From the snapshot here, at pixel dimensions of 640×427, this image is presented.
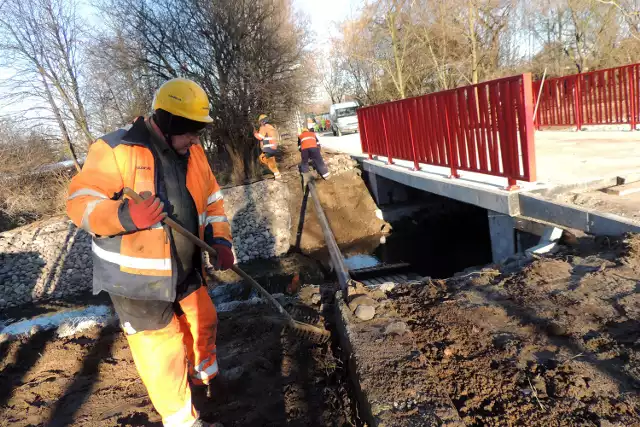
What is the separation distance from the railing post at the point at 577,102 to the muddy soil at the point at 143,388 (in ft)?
29.6

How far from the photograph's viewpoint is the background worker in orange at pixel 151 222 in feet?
6.61

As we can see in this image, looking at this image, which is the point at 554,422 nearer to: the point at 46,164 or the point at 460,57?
the point at 46,164

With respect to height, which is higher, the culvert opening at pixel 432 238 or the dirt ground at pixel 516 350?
the dirt ground at pixel 516 350

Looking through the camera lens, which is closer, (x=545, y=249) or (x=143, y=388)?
(x=143, y=388)

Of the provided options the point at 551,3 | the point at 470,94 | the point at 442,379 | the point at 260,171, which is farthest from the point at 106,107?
the point at 551,3

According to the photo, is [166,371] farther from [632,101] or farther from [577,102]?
[577,102]

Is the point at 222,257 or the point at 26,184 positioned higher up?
the point at 26,184

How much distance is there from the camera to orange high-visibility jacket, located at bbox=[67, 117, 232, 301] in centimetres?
199

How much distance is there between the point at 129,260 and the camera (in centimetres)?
212

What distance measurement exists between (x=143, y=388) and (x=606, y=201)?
15.6 ft

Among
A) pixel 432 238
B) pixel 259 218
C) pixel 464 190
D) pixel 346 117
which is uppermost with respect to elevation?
pixel 346 117

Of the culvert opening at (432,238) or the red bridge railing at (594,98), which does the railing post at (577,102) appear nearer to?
the red bridge railing at (594,98)

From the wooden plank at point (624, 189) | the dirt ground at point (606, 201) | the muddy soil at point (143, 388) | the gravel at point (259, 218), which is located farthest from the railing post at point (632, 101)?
the muddy soil at point (143, 388)

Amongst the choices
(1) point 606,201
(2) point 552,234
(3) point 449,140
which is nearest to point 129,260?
(2) point 552,234
